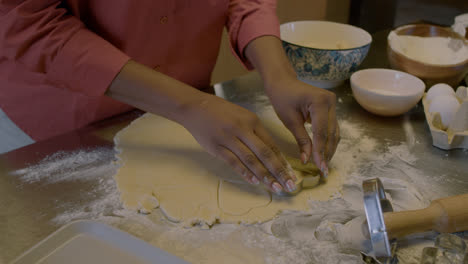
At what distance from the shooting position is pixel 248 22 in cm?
123

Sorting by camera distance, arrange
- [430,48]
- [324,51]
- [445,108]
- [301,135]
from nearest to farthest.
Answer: [301,135], [445,108], [324,51], [430,48]

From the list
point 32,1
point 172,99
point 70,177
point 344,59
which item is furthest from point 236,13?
point 70,177

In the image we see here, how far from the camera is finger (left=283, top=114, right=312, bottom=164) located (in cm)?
94

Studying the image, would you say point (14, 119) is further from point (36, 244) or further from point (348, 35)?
point (348, 35)

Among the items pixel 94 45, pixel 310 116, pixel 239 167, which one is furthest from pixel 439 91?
pixel 94 45

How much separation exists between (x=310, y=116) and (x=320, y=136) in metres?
0.07

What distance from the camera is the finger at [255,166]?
85 cm

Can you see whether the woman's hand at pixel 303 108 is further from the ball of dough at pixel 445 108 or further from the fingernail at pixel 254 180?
the ball of dough at pixel 445 108

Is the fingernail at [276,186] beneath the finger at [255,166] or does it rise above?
beneath

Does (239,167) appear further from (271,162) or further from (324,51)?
(324,51)

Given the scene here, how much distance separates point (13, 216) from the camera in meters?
0.84

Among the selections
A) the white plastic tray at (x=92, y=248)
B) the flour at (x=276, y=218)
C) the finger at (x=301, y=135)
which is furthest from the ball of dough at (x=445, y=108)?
the white plastic tray at (x=92, y=248)

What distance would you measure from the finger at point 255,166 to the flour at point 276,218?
66mm

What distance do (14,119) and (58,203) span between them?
0.46m
